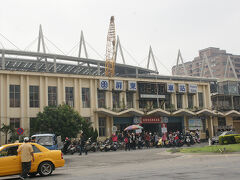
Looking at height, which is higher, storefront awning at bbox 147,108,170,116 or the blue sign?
the blue sign

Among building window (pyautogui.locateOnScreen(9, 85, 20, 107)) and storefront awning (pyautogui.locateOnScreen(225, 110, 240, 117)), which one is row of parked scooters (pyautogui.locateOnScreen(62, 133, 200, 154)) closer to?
building window (pyautogui.locateOnScreen(9, 85, 20, 107))

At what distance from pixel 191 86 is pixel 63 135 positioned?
73.2 ft

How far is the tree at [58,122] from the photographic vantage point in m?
32.4

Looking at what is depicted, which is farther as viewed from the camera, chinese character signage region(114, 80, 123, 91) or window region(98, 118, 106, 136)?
chinese character signage region(114, 80, 123, 91)

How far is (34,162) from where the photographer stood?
12438 mm

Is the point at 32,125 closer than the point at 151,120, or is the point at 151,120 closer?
the point at 32,125

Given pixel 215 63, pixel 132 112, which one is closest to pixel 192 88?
pixel 132 112

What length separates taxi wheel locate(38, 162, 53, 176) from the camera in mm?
12570

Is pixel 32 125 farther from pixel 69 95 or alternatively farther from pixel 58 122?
pixel 69 95

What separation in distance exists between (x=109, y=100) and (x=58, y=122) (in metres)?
10.2

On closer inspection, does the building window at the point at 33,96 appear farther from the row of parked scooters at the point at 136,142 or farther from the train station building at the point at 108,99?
the row of parked scooters at the point at 136,142

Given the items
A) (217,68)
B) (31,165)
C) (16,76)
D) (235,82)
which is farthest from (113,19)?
(217,68)

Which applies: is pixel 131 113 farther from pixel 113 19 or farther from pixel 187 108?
pixel 113 19

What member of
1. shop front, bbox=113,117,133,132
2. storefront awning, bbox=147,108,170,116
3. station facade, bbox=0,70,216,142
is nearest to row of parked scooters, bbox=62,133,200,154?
station facade, bbox=0,70,216,142
